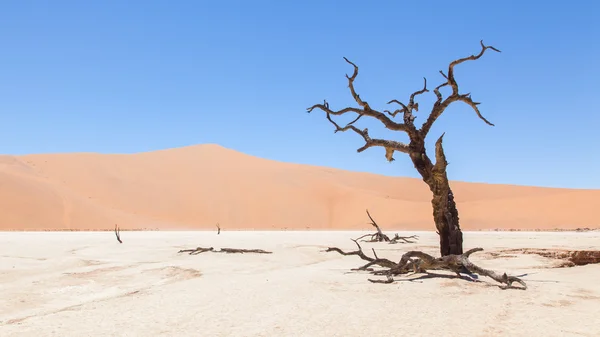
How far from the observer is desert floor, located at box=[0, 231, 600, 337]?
4.43 m

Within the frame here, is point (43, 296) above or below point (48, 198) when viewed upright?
below

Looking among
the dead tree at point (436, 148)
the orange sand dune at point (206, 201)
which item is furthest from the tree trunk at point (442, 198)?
the orange sand dune at point (206, 201)

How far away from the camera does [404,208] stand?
46.4m

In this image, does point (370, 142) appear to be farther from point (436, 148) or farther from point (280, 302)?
point (280, 302)

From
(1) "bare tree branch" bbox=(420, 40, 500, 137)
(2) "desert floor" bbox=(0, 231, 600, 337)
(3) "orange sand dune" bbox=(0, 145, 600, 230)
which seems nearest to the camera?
(2) "desert floor" bbox=(0, 231, 600, 337)

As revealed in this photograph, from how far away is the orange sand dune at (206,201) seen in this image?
1494 inches

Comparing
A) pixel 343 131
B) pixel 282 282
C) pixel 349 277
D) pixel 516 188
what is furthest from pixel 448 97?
pixel 516 188

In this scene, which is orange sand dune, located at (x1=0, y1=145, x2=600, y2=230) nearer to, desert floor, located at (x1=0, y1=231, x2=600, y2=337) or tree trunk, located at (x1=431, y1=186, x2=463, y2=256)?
desert floor, located at (x1=0, y1=231, x2=600, y2=337)

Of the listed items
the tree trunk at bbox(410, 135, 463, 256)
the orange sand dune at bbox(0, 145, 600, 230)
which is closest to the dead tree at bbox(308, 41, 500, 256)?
the tree trunk at bbox(410, 135, 463, 256)

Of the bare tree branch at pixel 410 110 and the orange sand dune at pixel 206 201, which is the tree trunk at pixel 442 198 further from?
the orange sand dune at pixel 206 201

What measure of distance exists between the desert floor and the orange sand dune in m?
29.5

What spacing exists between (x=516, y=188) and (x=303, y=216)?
38.1m

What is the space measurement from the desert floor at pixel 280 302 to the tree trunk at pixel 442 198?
1103 millimetres

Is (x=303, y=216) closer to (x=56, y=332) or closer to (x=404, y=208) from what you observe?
(x=404, y=208)
